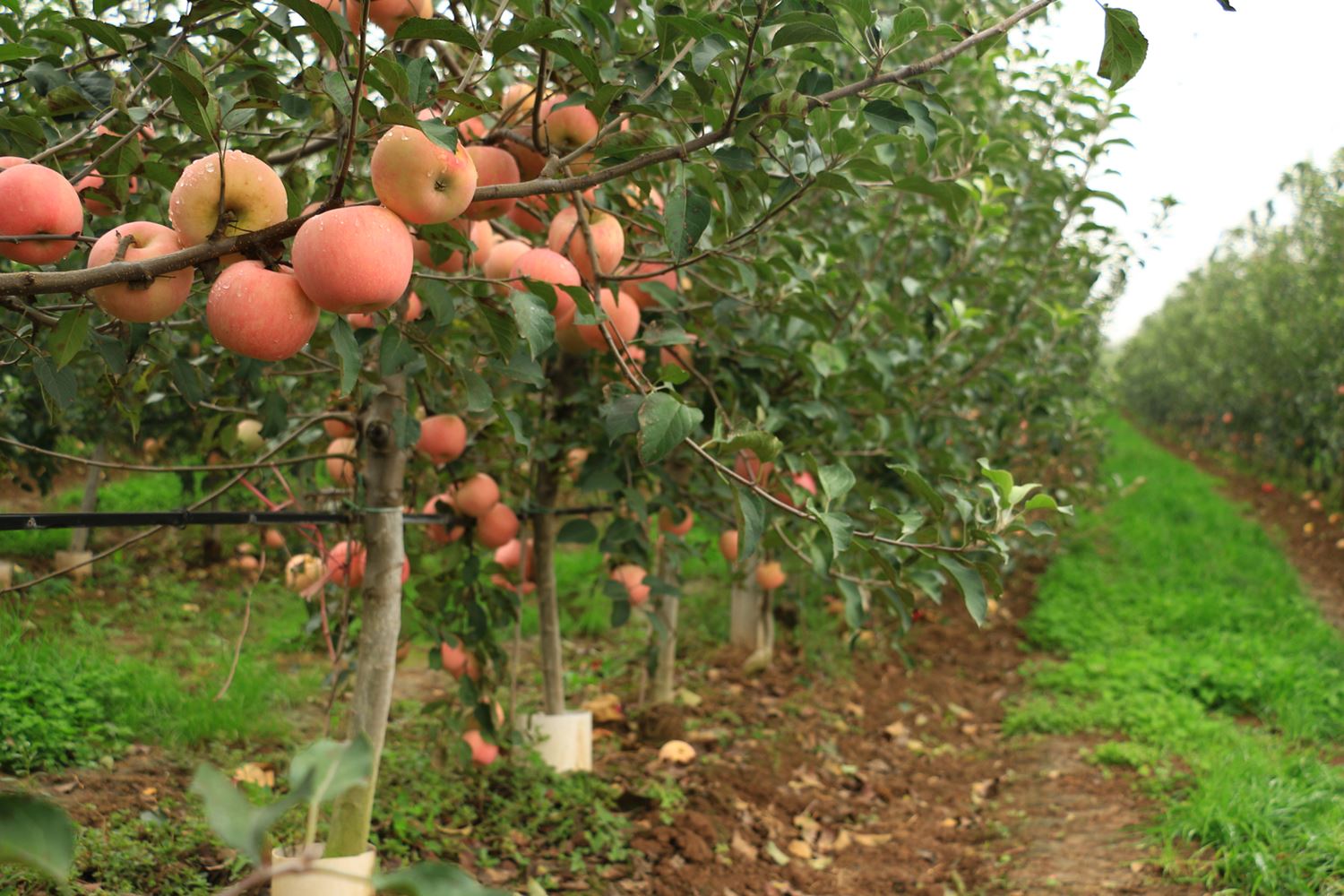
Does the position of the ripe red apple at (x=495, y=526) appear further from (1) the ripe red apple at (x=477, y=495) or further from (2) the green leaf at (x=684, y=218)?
(2) the green leaf at (x=684, y=218)

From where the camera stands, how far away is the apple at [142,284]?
1.11m

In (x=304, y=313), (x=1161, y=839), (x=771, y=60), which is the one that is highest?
(x=771, y=60)

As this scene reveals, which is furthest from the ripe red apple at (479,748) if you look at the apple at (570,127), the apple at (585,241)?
the apple at (570,127)

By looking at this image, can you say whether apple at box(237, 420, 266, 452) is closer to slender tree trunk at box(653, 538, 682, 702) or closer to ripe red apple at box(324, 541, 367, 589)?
ripe red apple at box(324, 541, 367, 589)

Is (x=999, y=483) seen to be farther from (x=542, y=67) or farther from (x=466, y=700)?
(x=466, y=700)

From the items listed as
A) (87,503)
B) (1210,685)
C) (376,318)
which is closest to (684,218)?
(376,318)

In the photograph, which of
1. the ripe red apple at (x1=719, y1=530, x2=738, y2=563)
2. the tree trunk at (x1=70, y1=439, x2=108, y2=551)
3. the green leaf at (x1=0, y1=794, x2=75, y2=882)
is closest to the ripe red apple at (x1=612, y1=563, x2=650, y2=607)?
the ripe red apple at (x1=719, y1=530, x2=738, y2=563)

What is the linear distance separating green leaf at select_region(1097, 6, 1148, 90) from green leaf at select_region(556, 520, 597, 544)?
1801 mm

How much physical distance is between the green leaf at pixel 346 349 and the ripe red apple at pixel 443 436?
0.94 meters

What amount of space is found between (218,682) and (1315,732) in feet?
Result: 13.5

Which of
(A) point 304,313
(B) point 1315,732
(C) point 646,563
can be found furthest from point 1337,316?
(A) point 304,313

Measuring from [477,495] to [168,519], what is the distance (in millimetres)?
826

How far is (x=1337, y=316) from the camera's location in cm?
997

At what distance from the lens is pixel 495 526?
2568 mm
